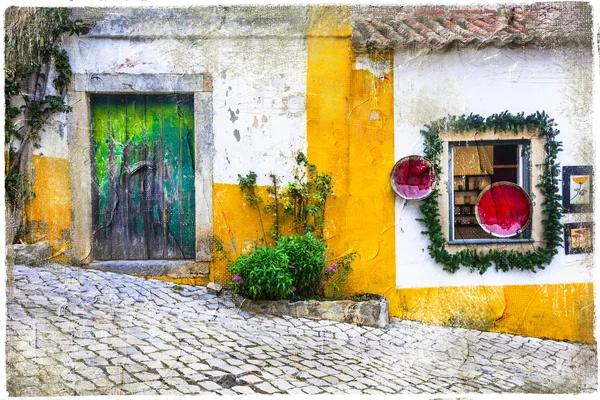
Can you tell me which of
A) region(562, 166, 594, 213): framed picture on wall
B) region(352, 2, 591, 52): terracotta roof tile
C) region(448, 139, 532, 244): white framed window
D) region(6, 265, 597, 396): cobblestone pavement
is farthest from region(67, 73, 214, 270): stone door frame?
region(562, 166, 594, 213): framed picture on wall

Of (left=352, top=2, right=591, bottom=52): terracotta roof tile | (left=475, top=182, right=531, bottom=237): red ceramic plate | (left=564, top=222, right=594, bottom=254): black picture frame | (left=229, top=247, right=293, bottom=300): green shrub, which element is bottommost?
(left=229, top=247, right=293, bottom=300): green shrub

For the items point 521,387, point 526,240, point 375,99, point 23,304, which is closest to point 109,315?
point 23,304

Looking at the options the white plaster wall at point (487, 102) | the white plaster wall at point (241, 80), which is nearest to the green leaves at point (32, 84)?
the white plaster wall at point (241, 80)

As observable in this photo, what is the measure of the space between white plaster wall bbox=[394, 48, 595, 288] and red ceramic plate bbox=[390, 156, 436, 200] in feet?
0.28

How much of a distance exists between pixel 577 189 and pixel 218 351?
12.2ft

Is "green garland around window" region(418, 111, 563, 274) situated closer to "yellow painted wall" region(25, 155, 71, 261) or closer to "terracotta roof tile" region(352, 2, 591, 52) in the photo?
"terracotta roof tile" region(352, 2, 591, 52)

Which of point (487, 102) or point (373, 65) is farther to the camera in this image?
point (373, 65)

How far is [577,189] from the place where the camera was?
486cm

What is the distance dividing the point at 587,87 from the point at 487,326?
2495 mm

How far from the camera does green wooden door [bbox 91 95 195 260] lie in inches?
195

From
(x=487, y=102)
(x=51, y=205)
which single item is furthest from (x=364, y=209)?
(x=51, y=205)

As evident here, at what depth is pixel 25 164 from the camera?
15.4 ft

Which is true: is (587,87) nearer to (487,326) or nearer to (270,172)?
(487,326)

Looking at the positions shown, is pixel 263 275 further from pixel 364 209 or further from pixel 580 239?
pixel 580 239
